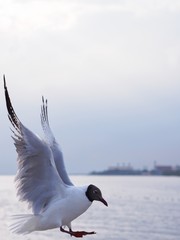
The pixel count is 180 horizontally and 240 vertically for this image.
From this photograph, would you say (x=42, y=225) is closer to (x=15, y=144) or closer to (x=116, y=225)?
(x=15, y=144)

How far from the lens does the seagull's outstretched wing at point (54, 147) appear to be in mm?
13195

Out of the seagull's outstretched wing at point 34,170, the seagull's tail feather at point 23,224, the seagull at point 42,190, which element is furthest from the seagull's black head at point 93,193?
the seagull's tail feather at point 23,224

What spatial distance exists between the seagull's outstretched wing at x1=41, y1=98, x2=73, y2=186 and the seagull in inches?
17.8

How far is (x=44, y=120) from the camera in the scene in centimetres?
1353

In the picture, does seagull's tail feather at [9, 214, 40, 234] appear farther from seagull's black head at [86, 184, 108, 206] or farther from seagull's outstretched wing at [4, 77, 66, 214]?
seagull's black head at [86, 184, 108, 206]

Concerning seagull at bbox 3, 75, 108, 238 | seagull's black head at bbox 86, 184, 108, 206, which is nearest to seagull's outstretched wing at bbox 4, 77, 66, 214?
seagull at bbox 3, 75, 108, 238

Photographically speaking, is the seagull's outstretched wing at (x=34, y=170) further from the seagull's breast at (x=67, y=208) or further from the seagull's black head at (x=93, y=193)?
the seagull's black head at (x=93, y=193)

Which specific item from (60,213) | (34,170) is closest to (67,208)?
(60,213)

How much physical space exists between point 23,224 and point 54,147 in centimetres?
187

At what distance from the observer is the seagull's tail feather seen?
12211 mm

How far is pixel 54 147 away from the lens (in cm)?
1357

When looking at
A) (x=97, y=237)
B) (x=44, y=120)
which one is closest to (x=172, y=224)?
(x=97, y=237)

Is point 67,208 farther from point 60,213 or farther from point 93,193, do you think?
point 93,193

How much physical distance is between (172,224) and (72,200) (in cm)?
3554
